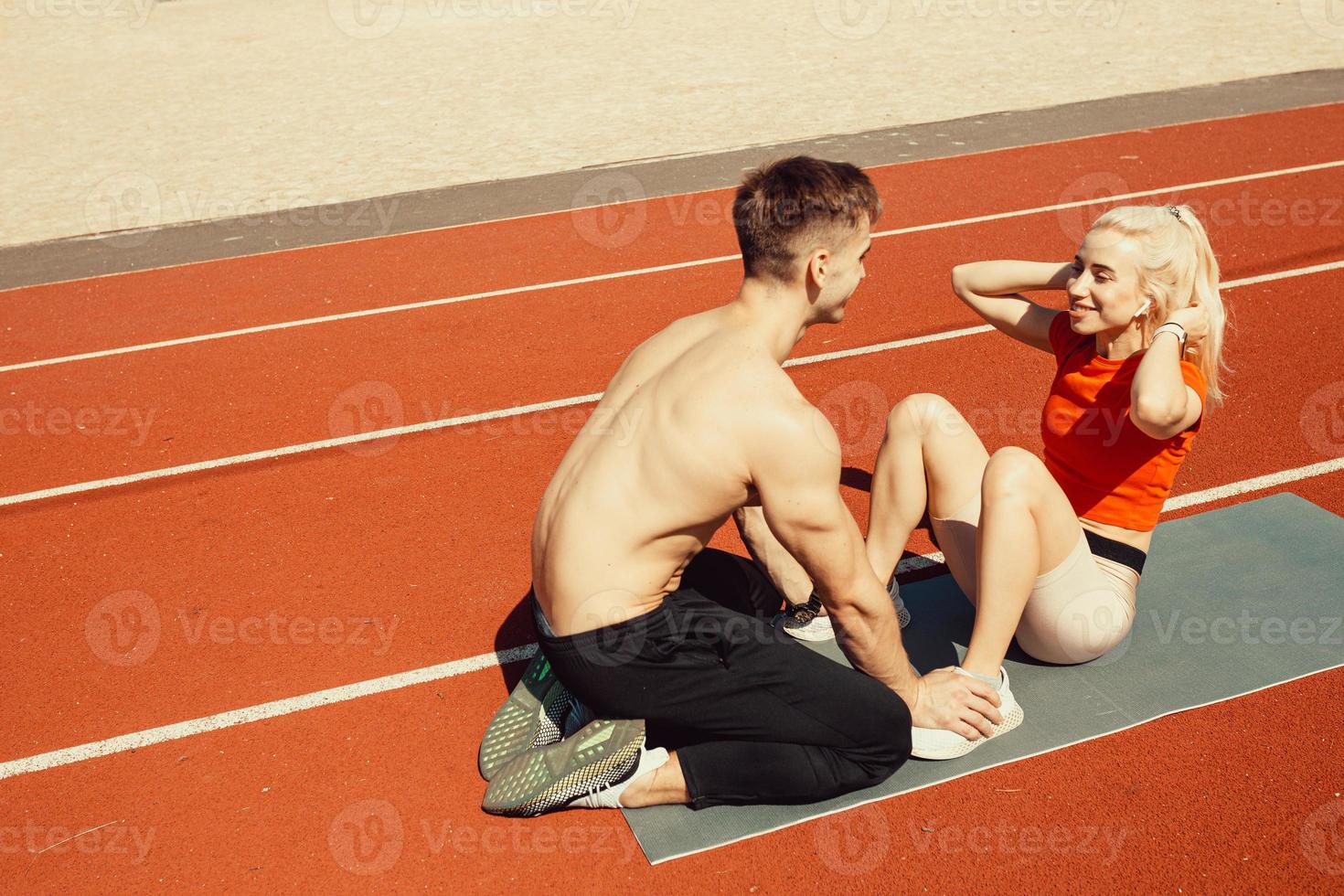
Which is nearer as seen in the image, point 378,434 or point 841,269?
point 841,269

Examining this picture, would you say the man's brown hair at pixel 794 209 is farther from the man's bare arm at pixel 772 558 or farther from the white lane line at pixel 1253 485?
the white lane line at pixel 1253 485

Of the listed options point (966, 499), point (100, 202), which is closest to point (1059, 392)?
point (966, 499)

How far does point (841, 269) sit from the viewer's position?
3174 millimetres

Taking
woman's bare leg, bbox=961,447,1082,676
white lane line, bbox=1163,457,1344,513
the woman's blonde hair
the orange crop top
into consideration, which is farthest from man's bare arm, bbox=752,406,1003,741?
white lane line, bbox=1163,457,1344,513

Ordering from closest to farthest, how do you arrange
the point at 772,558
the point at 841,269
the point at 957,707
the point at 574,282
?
the point at 841,269 < the point at 957,707 < the point at 772,558 < the point at 574,282

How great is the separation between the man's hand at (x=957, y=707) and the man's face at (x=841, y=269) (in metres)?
1.25

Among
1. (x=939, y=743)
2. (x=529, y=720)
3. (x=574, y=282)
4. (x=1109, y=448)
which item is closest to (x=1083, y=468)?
(x=1109, y=448)

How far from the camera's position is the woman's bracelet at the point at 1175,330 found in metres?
3.62

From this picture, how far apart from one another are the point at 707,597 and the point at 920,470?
878 millimetres

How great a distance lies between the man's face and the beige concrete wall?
995 cm

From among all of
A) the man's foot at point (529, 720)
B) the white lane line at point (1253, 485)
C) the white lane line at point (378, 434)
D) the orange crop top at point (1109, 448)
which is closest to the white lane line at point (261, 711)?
the man's foot at point (529, 720)

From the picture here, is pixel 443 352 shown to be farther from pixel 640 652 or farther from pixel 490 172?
pixel 490 172

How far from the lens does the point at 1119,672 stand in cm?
393

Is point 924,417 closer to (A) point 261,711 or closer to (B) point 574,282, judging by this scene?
(A) point 261,711
